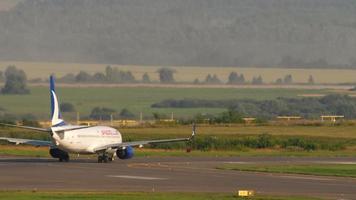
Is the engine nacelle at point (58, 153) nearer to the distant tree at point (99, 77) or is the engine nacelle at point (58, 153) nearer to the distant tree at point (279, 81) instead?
the distant tree at point (99, 77)

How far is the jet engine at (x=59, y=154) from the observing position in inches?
3000

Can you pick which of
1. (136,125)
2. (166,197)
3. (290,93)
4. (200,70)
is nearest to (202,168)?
(166,197)

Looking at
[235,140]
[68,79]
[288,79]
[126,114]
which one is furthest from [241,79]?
[235,140]

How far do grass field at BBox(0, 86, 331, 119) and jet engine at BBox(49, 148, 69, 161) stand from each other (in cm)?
5256

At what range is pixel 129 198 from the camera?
161ft

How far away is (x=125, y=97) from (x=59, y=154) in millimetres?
91263

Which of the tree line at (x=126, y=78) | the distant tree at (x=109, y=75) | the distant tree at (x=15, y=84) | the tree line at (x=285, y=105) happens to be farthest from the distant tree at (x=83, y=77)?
the tree line at (x=285, y=105)

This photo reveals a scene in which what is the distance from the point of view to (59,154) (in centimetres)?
7644

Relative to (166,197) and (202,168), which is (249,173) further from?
(166,197)

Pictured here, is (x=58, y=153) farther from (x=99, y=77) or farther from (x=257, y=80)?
(x=257, y=80)

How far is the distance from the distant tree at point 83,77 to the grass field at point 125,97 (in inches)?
91.7

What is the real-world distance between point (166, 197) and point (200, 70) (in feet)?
468

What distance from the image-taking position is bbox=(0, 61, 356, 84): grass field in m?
183

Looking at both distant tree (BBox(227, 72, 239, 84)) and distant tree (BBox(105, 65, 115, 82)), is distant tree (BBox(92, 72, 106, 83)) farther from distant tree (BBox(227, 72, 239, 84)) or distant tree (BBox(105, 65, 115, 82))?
distant tree (BBox(227, 72, 239, 84))
